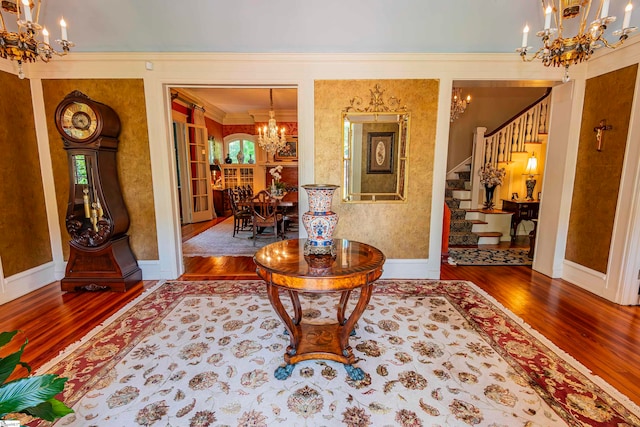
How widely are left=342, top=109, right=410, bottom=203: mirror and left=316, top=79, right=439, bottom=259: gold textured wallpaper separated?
0.07m

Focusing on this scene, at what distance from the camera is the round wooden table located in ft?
5.53

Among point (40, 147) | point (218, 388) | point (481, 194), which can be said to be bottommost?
point (218, 388)

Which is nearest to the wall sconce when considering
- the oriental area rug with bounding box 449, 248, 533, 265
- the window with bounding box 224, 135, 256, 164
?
the oriental area rug with bounding box 449, 248, 533, 265

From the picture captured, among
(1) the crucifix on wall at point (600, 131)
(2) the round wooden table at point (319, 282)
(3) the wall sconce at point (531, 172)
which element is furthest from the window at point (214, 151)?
(1) the crucifix on wall at point (600, 131)

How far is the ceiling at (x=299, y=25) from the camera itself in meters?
2.72

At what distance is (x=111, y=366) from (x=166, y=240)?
1.75m

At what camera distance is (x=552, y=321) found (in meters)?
2.53

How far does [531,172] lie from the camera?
545cm

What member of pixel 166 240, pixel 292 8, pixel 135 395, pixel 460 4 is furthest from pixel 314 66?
pixel 135 395

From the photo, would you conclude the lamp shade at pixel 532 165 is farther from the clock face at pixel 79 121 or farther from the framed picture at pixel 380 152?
the clock face at pixel 79 121

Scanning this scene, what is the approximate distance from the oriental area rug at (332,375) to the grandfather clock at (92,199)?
77 cm

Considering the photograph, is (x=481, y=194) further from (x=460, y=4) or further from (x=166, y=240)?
(x=166, y=240)

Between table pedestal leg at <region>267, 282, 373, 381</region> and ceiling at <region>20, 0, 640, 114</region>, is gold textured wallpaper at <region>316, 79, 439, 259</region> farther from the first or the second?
table pedestal leg at <region>267, 282, 373, 381</region>

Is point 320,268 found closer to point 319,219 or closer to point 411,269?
point 319,219
